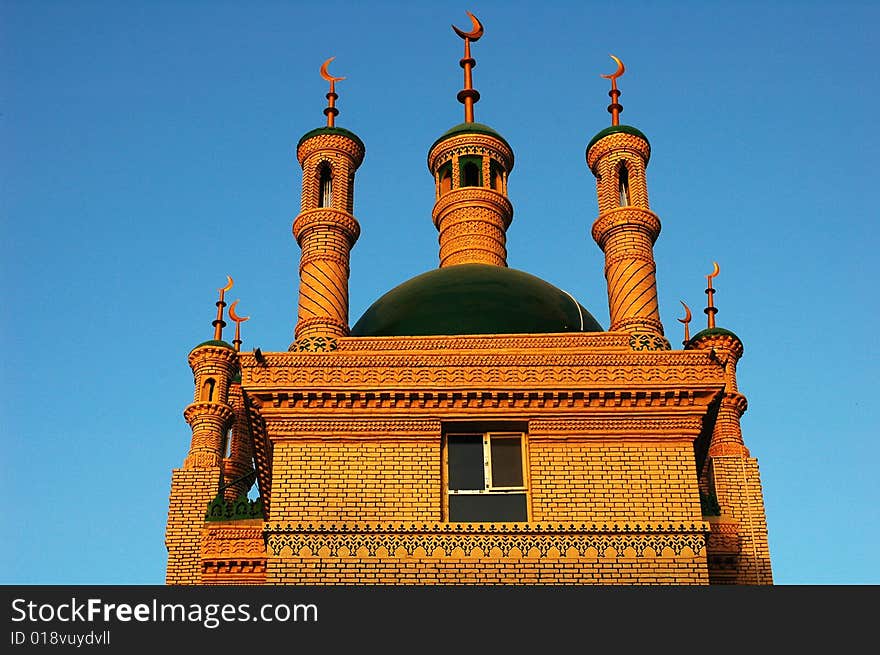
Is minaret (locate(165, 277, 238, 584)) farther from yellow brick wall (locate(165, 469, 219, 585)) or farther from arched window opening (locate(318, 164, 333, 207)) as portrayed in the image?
arched window opening (locate(318, 164, 333, 207))

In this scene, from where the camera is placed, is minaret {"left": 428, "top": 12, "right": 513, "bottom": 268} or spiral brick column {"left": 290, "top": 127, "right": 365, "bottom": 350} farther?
minaret {"left": 428, "top": 12, "right": 513, "bottom": 268}

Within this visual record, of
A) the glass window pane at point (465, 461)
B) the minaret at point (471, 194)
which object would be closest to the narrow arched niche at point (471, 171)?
the minaret at point (471, 194)

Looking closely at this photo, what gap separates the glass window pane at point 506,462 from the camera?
18.9 metres

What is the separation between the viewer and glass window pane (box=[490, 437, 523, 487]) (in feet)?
62.0

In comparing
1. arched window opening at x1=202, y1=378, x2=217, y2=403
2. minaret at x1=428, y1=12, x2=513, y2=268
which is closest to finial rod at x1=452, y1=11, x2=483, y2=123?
minaret at x1=428, y1=12, x2=513, y2=268

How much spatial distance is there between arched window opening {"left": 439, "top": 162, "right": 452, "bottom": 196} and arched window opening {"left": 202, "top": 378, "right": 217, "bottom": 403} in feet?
22.7

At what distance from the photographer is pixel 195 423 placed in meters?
28.4

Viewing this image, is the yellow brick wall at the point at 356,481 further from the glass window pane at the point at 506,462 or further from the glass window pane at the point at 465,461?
the glass window pane at the point at 506,462

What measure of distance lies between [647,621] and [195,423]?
16.4 m

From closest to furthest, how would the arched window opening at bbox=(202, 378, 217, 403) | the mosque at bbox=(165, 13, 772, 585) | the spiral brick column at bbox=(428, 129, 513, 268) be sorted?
the mosque at bbox=(165, 13, 772, 585) < the spiral brick column at bbox=(428, 129, 513, 268) < the arched window opening at bbox=(202, 378, 217, 403)

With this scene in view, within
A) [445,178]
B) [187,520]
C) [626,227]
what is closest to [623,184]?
[626,227]

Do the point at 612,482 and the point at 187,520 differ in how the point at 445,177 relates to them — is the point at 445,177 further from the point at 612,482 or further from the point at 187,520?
the point at 612,482

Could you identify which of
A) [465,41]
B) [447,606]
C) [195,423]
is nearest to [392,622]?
[447,606]

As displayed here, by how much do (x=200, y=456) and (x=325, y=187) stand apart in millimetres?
7504
